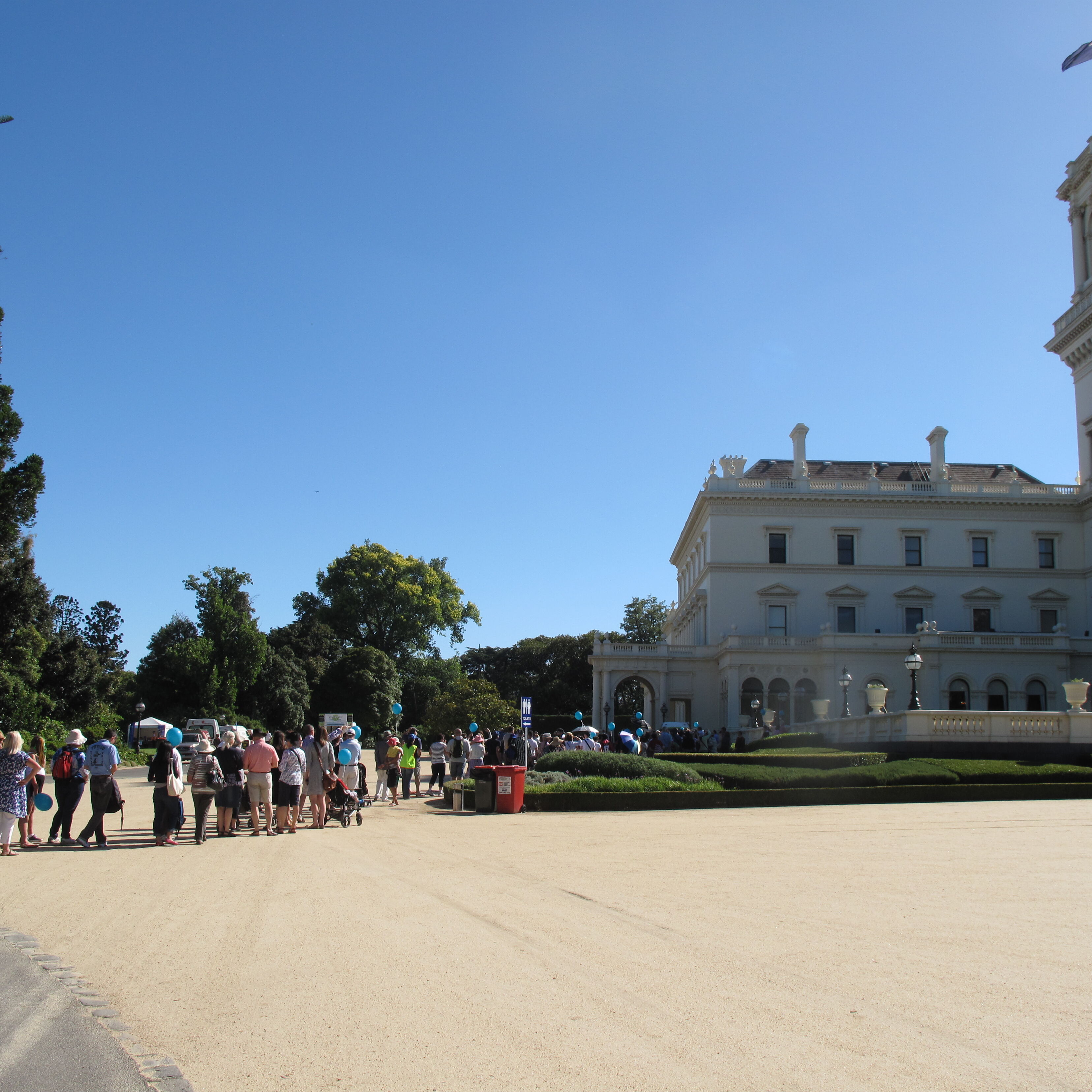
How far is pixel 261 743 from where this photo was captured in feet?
56.5

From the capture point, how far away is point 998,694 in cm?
5491

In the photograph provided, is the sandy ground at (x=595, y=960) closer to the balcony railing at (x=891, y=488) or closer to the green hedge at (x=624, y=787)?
the green hedge at (x=624, y=787)

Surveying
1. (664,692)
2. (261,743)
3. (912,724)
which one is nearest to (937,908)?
(261,743)

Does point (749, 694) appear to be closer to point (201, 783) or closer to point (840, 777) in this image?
point (840, 777)

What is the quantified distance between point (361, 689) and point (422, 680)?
8105mm

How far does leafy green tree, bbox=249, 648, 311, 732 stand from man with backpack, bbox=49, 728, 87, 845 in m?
48.4

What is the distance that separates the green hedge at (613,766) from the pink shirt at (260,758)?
8421mm

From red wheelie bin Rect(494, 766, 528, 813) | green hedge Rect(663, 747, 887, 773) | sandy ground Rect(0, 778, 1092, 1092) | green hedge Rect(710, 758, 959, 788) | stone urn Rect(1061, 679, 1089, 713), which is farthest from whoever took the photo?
stone urn Rect(1061, 679, 1089, 713)

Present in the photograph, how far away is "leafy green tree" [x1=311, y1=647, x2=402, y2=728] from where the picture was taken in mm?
71875

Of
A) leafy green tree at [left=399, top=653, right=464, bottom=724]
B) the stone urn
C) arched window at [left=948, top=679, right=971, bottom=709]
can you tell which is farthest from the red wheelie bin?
leafy green tree at [left=399, top=653, right=464, bottom=724]

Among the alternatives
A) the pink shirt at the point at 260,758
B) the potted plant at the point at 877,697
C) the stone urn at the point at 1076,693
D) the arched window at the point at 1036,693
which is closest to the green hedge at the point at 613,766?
the pink shirt at the point at 260,758

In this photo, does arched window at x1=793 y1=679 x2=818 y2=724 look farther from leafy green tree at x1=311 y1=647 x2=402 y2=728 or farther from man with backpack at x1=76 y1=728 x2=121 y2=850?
man with backpack at x1=76 y1=728 x2=121 y2=850

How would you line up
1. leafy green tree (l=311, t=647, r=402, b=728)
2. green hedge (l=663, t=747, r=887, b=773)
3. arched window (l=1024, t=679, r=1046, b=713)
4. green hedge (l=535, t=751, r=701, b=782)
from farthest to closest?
leafy green tree (l=311, t=647, r=402, b=728) → arched window (l=1024, t=679, r=1046, b=713) → green hedge (l=663, t=747, r=887, b=773) → green hedge (l=535, t=751, r=701, b=782)

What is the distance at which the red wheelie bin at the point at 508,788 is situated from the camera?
69.6 ft
